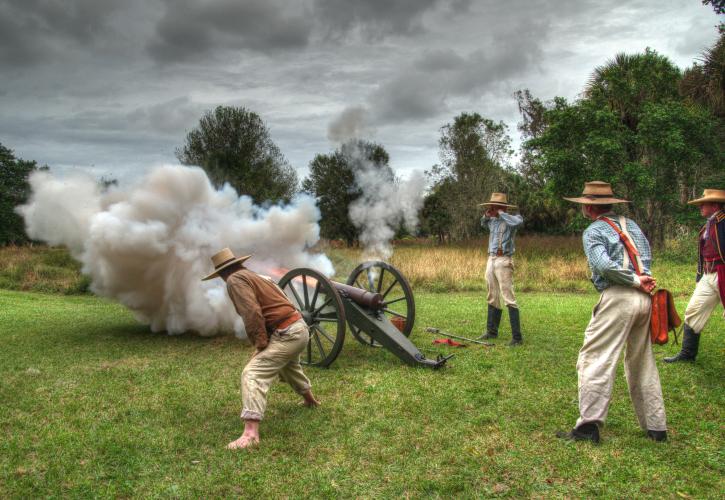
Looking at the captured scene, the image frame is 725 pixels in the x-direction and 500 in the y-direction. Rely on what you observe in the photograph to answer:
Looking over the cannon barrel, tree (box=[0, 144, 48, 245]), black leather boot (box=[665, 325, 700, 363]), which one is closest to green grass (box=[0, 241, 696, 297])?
the cannon barrel

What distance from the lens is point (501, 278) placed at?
7809 mm

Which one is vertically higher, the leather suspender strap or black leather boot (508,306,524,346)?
the leather suspender strap

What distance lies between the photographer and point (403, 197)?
33.5ft

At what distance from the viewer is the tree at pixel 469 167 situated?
976 inches

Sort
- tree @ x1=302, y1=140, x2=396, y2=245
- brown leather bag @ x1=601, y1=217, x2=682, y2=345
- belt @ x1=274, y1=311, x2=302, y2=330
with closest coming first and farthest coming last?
brown leather bag @ x1=601, y1=217, x2=682, y2=345, belt @ x1=274, y1=311, x2=302, y2=330, tree @ x1=302, y1=140, x2=396, y2=245

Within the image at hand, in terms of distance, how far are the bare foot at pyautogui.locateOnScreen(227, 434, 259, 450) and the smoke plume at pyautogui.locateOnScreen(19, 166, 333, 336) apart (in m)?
3.94

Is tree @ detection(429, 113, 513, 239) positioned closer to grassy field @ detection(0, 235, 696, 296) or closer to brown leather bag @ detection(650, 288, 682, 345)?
grassy field @ detection(0, 235, 696, 296)

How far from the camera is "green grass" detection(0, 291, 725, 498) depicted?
3764mm

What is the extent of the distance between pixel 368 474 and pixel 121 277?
5.89m

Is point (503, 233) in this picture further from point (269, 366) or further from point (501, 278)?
point (269, 366)

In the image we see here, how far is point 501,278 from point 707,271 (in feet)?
7.91

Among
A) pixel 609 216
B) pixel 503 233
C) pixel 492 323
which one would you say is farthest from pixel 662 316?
pixel 492 323

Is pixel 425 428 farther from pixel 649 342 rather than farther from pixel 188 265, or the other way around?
pixel 188 265

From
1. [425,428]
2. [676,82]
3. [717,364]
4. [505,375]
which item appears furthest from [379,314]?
[676,82]
